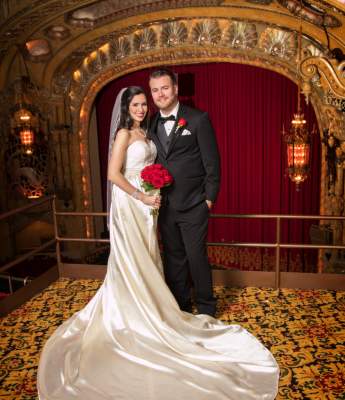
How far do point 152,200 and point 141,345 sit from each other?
92cm

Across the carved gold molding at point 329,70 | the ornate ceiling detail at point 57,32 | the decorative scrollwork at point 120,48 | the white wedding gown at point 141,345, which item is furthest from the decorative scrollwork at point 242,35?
the white wedding gown at point 141,345

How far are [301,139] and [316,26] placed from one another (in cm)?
144

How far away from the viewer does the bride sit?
2.45 m

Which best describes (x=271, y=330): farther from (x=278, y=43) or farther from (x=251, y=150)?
(x=251, y=150)

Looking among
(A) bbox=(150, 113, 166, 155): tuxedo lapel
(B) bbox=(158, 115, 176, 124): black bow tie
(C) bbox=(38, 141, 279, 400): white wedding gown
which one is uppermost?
(B) bbox=(158, 115, 176, 124): black bow tie

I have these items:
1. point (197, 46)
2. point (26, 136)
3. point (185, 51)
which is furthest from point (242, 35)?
point (26, 136)

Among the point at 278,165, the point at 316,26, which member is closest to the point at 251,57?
the point at 316,26

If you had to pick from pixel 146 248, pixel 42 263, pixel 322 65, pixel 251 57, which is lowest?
pixel 42 263

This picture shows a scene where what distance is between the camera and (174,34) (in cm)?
666

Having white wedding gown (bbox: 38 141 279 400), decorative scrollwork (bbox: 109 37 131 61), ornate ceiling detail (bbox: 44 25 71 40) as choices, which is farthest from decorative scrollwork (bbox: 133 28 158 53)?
white wedding gown (bbox: 38 141 279 400)

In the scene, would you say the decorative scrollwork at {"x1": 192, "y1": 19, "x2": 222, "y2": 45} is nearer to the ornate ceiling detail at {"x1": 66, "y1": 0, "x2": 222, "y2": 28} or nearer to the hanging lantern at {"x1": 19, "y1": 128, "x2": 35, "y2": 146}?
the ornate ceiling detail at {"x1": 66, "y1": 0, "x2": 222, "y2": 28}

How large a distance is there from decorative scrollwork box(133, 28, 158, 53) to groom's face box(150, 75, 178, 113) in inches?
170

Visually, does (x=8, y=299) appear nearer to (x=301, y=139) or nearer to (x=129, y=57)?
(x=301, y=139)

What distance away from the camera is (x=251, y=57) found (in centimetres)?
657
